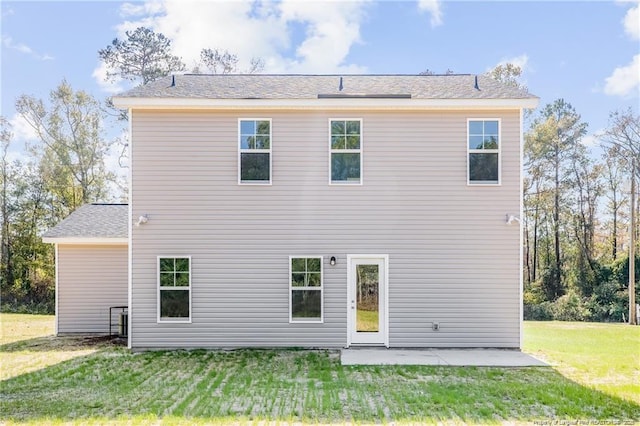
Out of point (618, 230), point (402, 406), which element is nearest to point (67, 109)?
point (402, 406)

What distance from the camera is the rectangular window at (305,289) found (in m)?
9.58

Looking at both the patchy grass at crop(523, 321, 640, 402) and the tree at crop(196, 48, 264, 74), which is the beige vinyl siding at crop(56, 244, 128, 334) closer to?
the patchy grass at crop(523, 321, 640, 402)

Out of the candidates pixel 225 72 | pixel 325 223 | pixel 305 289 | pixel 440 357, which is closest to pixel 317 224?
pixel 325 223

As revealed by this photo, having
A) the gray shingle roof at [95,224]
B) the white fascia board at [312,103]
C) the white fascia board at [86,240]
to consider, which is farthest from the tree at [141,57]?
the white fascia board at [312,103]

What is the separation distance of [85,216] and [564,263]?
69.0 ft

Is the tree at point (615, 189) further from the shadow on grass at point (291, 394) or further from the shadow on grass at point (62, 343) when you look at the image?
the shadow on grass at point (62, 343)

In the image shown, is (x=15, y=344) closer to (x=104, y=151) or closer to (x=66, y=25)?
(x=66, y=25)

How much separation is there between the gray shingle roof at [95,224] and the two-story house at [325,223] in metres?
2.59

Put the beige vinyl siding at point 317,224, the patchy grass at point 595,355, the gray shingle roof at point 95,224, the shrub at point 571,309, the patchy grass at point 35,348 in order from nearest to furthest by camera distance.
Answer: the patchy grass at point 595,355
the patchy grass at point 35,348
the beige vinyl siding at point 317,224
the gray shingle roof at point 95,224
the shrub at point 571,309

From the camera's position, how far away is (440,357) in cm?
876

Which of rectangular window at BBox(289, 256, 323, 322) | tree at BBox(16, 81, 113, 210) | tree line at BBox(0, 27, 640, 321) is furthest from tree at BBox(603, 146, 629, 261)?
tree at BBox(16, 81, 113, 210)

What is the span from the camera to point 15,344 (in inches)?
420

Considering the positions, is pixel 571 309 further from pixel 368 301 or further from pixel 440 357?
pixel 368 301

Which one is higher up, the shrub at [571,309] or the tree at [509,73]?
the tree at [509,73]
